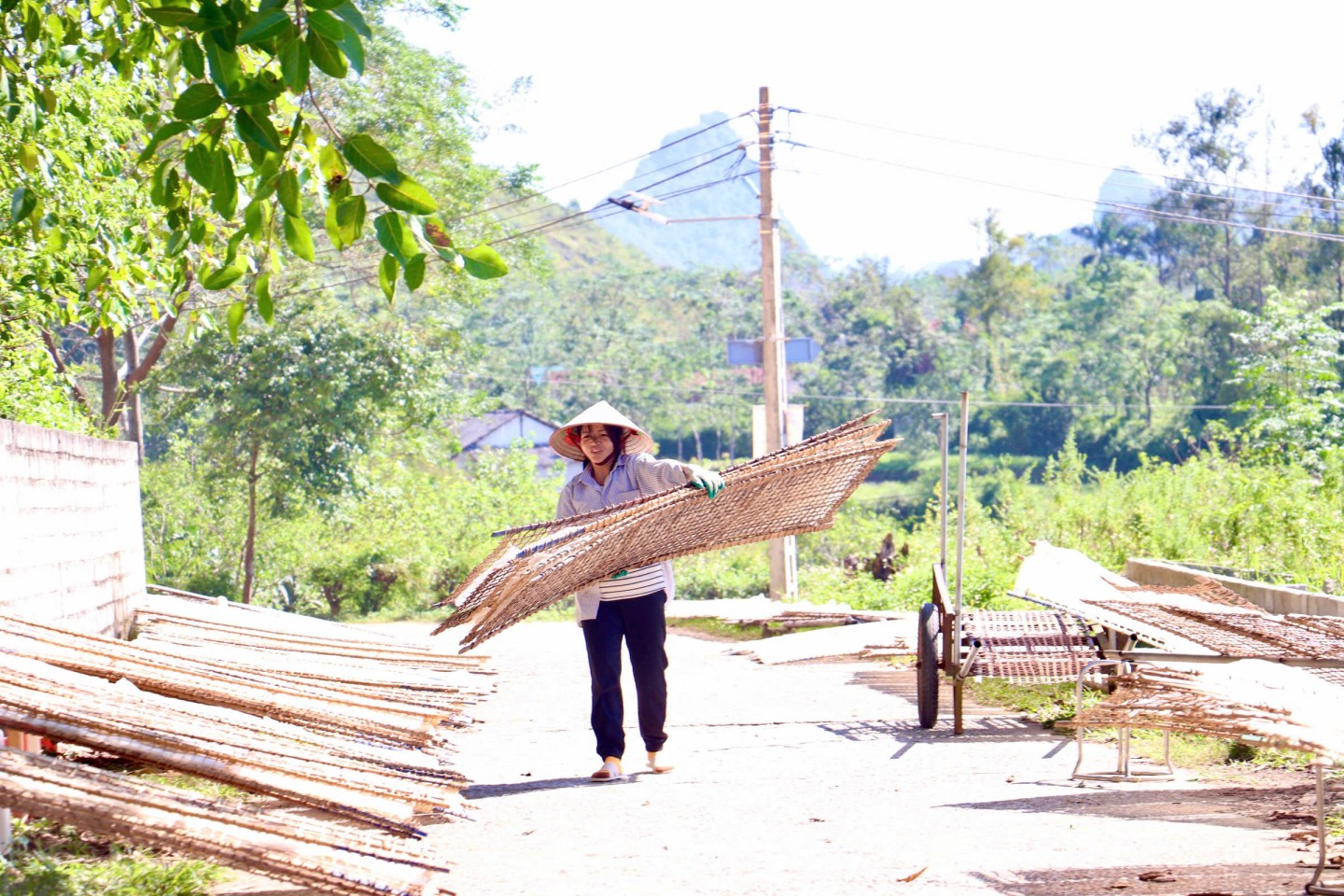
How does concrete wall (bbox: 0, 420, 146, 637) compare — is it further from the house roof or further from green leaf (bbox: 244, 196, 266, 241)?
the house roof

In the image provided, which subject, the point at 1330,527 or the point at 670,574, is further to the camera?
the point at 1330,527

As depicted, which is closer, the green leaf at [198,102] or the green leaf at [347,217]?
the green leaf at [198,102]

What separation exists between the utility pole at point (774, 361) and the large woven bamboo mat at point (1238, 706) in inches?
572

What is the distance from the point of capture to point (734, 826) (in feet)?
18.0

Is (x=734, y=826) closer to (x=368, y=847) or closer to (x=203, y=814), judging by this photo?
(x=368, y=847)

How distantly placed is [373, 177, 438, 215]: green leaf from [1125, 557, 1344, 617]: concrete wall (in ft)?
23.5

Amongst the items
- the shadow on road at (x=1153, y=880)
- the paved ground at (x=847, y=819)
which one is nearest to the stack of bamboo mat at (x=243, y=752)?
the paved ground at (x=847, y=819)

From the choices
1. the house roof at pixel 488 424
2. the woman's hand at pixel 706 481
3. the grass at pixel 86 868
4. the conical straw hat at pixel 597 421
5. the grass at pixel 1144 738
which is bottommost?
the grass at pixel 1144 738

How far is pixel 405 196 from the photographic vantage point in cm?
324

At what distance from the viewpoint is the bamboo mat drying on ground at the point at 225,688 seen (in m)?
5.29

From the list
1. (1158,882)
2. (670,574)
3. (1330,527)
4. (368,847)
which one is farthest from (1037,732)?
(1330,527)

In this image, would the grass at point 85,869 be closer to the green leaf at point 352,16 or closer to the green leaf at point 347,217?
the green leaf at point 347,217

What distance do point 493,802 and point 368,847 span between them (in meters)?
2.23

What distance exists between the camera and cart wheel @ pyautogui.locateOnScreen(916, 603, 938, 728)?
7789 millimetres
